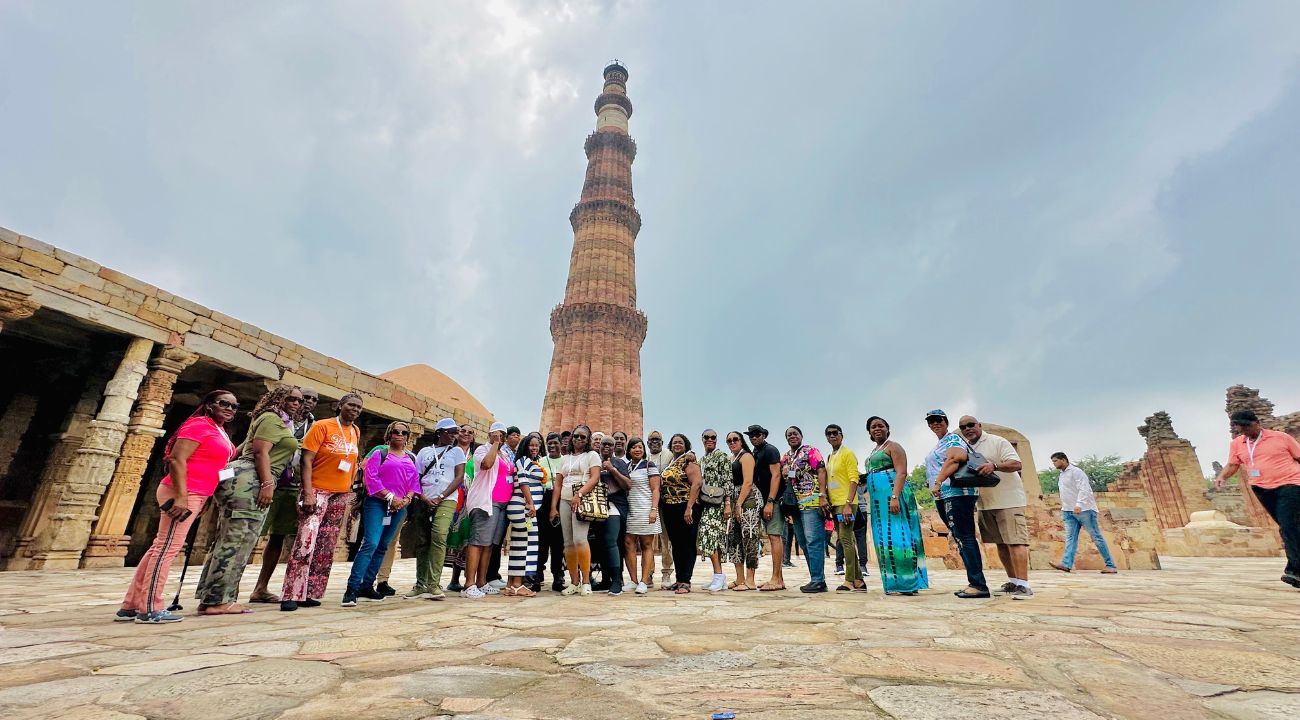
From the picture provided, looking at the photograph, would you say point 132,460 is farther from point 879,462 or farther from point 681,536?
point 879,462

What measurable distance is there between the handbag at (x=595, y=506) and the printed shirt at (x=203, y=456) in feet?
7.86

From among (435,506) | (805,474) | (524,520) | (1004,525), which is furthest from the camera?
(805,474)

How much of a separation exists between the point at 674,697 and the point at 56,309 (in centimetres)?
896

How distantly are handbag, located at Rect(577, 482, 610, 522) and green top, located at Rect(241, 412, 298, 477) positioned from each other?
208 cm

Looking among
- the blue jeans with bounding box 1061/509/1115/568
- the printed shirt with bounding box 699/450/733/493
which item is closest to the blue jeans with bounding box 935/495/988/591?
the printed shirt with bounding box 699/450/733/493

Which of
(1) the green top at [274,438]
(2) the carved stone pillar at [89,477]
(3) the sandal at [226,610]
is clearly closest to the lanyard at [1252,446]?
(1) the green top at [274,438]

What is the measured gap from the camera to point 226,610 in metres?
3.22

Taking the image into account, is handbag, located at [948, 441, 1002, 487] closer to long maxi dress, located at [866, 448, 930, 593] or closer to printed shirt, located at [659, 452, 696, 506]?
long maxi dress, located at [866, 448, 930, 593]

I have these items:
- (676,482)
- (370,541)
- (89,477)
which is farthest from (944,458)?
(89,477)

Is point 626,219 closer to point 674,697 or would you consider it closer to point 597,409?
point 597,409

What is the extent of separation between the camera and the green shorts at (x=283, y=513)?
4.00 meters

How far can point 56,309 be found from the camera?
6570 mm

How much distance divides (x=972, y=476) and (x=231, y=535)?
488cm

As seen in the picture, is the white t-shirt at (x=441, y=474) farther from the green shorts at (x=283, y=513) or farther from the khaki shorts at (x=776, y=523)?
the khaki shorts at (x=776, y=523)
